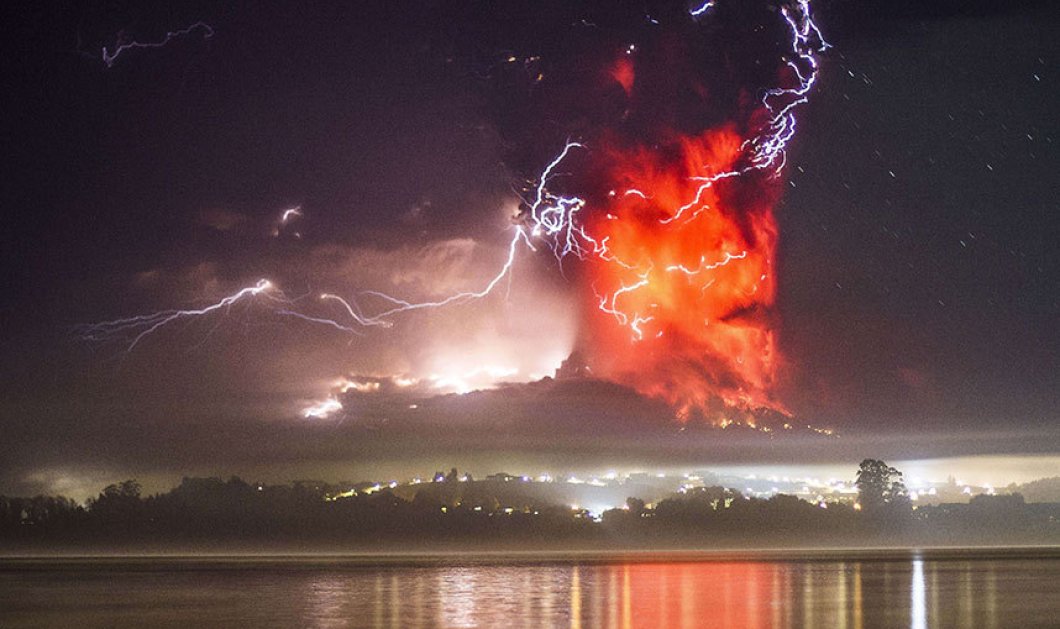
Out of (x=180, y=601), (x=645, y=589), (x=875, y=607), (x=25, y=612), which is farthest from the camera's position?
(x=645, y=589)

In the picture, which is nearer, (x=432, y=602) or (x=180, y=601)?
(x=432, y=602)

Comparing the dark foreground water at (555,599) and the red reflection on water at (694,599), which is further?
the dark foreground water at (555,599)

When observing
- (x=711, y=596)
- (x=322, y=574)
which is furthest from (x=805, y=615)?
(x=322, y=574)

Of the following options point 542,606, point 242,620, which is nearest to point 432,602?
point 542,606

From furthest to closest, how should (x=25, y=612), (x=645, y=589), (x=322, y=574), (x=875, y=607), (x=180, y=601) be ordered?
1. (x=322, y=574)
2. (x=645, y=589)
3. (x=180, y=601)
4. (x=25, y=612)
5. (x=875, y=607)

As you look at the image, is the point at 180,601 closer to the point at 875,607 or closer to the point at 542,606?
the point at 542,606

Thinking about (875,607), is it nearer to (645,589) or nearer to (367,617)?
(645,589)

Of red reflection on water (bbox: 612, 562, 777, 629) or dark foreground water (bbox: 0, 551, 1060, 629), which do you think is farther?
dark foreground water (bbox: 0, 551, 1060, 629)
